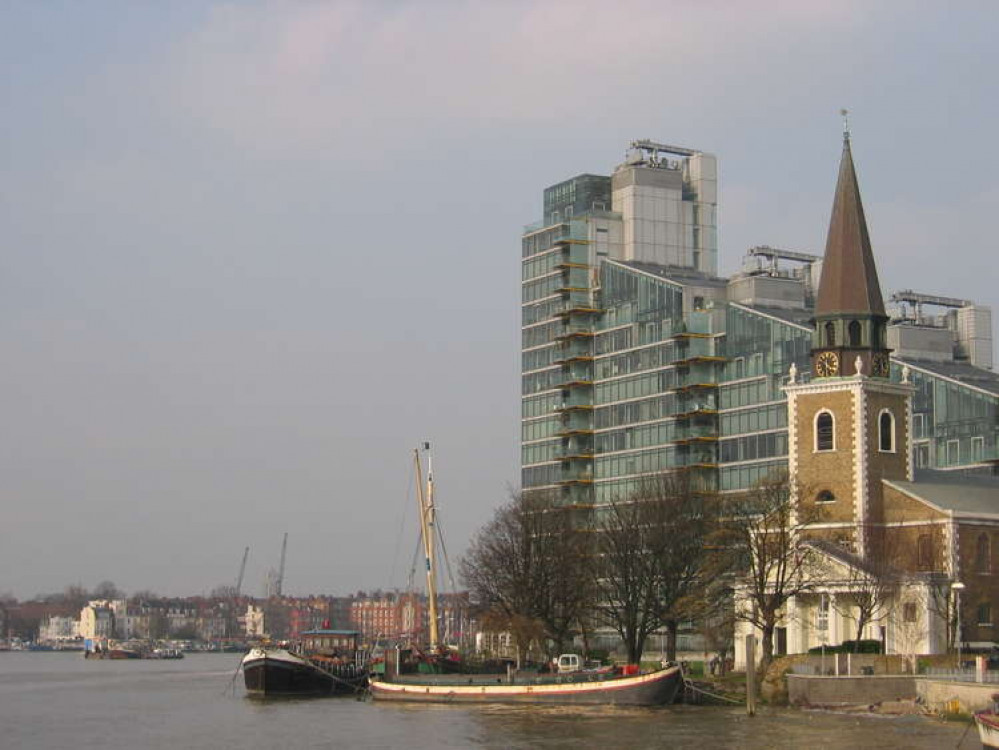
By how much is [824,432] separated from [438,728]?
36.8 metres

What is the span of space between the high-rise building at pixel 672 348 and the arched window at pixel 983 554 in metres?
33.8

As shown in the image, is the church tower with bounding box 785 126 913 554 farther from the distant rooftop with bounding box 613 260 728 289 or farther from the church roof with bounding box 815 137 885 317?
the distant rooftop with bounding box 613 260 728 289

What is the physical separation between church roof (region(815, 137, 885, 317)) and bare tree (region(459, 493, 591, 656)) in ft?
101

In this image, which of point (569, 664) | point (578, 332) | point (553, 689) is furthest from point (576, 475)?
point (553, 689)

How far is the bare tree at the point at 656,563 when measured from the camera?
122188 millimetres

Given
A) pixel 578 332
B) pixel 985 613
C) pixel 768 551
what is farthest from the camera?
pixel 578 332

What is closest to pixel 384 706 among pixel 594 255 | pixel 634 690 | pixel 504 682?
pixel 504 682

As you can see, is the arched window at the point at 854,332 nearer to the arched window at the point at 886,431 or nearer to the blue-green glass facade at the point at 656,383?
the arched window at the point at 886,431

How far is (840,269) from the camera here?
11244 centimetres

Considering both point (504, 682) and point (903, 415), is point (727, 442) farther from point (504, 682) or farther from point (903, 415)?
point (504, 682)

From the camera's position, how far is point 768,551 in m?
104

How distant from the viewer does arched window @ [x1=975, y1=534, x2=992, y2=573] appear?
360ft

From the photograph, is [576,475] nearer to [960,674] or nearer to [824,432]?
[824,432]

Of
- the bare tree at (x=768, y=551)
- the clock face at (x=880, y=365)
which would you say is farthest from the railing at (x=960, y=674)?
the clock face at (x=880, y=365)
